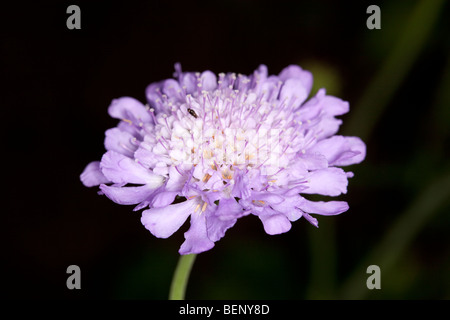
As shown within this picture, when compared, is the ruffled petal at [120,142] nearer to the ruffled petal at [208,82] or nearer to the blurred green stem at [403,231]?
the ruffled petal at [208,82]

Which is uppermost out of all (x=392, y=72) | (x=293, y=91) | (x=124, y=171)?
(x=392, y=72)

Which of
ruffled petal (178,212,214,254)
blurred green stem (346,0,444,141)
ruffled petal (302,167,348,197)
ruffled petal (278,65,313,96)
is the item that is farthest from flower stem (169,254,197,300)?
blurred green stem (346,0,444,141)

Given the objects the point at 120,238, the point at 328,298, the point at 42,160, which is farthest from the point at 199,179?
the point at 42,160

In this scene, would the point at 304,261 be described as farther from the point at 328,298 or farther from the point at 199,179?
the point at 199,179

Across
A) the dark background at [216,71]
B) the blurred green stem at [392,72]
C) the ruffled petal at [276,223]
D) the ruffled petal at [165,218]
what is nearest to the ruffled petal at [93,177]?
the ruffled petal at [165,218]

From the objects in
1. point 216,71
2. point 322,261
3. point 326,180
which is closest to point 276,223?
point 326,180

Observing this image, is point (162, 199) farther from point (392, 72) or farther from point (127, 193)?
point (392, 72)

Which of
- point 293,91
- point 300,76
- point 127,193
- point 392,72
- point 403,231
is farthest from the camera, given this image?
point 392,72
